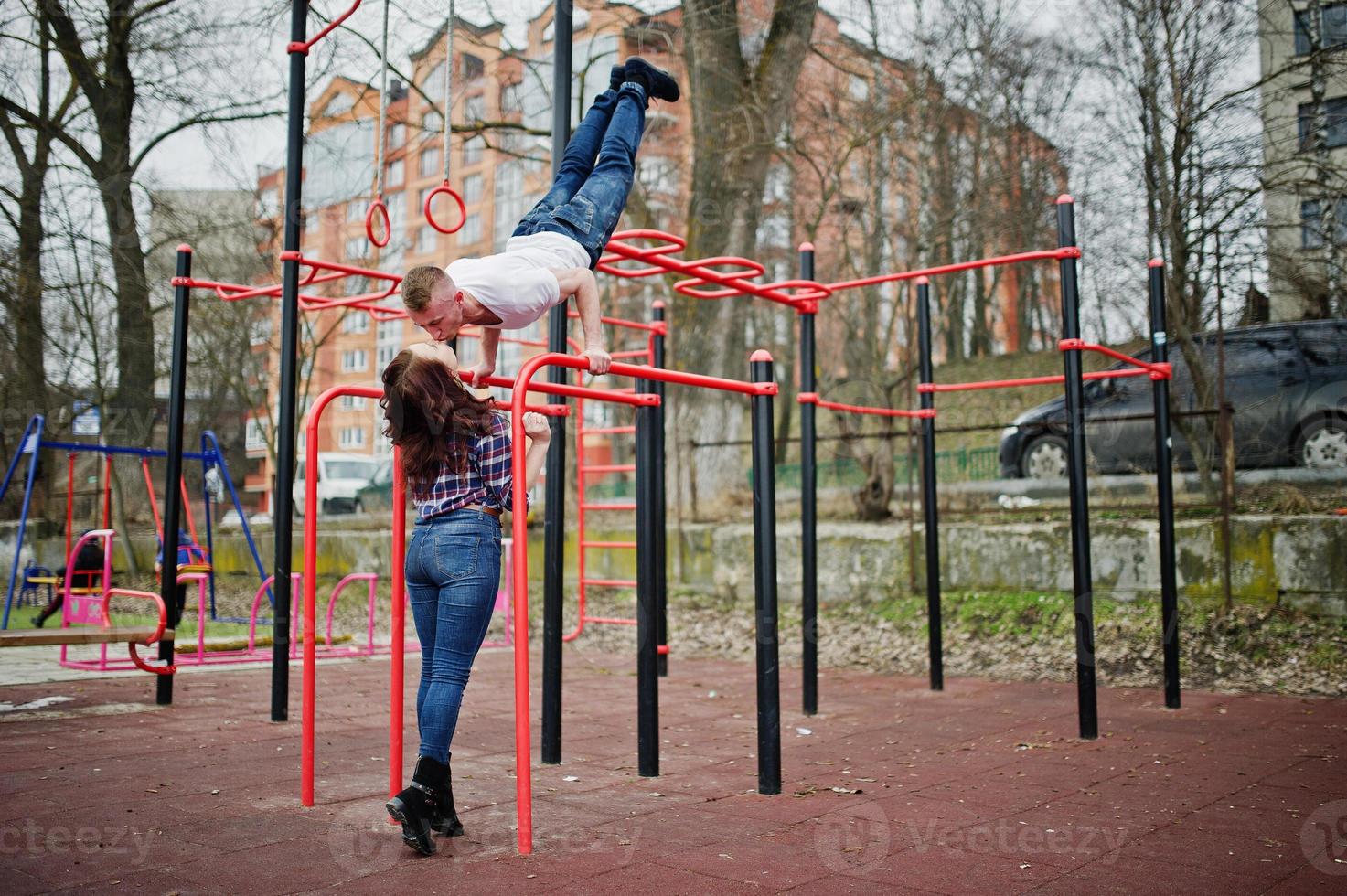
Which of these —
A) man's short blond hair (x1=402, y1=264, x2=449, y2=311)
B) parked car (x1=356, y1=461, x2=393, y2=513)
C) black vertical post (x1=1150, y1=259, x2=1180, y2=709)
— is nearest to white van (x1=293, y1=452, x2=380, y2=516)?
parked car (x1=356, y1=461, x2=393, y2=513)

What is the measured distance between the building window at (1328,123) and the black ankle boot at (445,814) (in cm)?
761

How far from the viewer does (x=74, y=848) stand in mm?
2748

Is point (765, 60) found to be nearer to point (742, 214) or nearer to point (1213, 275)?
point (742, 214)

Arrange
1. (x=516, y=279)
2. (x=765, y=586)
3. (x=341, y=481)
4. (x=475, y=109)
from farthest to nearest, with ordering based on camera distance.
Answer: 1. (x=341, y=481)
2. (x=475, y=109)
3. (x=765, y=586)
4. (x=516, y=279)

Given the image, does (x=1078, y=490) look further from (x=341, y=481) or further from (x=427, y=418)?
(x=341, y=481)

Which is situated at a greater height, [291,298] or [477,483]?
[291,298]

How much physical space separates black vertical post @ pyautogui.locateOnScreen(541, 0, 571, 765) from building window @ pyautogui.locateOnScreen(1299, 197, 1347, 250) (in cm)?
586

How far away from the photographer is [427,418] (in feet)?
9.37

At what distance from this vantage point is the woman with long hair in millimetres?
2844

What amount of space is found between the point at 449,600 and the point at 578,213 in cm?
148

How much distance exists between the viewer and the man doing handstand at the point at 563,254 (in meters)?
3.06

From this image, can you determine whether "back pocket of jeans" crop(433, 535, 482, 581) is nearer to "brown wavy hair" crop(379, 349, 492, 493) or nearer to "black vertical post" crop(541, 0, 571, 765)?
"brown wavy hair" crop(379, 349, 492, 493)

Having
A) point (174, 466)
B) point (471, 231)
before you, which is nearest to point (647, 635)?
point (174, 466)

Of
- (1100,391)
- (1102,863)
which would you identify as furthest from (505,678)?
(1100,391)
